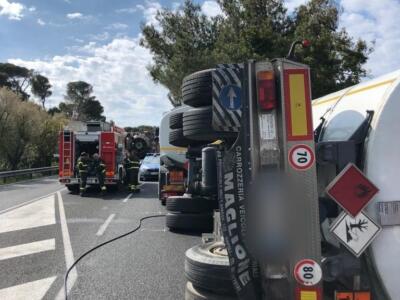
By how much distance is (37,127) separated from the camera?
43094mm

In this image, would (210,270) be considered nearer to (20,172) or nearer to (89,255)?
(89,255)

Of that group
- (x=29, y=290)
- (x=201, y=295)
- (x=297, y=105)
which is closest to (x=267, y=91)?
(x=297, y=105)

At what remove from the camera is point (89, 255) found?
805 cm

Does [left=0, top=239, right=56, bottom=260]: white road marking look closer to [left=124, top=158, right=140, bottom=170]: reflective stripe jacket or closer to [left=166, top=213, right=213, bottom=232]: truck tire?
[left=166, top=213, right=213, bottom=232]: truck tire

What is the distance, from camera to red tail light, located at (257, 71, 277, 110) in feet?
10.2

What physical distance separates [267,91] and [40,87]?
353 ft

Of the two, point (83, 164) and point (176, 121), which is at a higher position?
point (83, 164)

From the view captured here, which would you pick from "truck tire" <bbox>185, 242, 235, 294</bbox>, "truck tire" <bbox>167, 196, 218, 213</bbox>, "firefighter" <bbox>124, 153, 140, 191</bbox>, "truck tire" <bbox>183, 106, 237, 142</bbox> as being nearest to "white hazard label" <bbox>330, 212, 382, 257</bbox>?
"truck tire" <bbox>185, 242, 235, 294</bbox>

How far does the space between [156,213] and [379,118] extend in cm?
1114

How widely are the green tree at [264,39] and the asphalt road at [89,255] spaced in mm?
11058

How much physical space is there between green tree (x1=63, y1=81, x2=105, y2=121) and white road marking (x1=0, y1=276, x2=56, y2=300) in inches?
4019

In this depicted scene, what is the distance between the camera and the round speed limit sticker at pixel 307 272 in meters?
3.02

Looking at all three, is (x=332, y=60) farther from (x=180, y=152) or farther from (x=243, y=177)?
(x=243, y=177)

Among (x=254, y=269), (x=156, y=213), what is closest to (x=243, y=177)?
(x=254, y=269)
